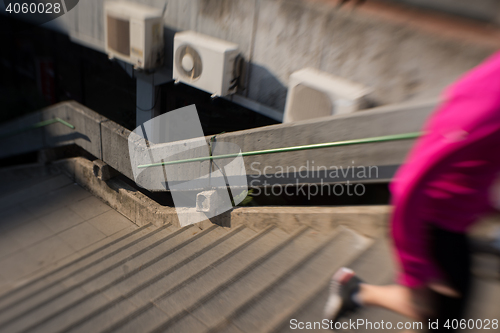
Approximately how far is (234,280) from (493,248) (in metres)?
1.99

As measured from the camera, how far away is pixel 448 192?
63.3 inches

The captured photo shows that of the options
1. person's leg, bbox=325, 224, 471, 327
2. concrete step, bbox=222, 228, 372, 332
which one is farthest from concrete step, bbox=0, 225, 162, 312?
person's leg, bbox=325, 224, 471, 327

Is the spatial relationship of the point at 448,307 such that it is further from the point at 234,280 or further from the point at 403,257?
the point at 234,280

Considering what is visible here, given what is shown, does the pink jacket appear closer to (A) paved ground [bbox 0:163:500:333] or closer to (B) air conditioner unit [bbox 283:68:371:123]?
(A) paved ground [bbox 0:163:500:333]

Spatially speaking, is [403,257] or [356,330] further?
[356,330]

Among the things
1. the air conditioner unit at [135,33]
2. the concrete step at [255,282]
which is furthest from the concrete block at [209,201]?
the air conditioner unit at [135,33]

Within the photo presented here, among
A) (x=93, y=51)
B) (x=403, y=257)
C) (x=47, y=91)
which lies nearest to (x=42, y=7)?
(x=93, y=51)

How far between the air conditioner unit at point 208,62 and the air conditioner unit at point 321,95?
137 cm

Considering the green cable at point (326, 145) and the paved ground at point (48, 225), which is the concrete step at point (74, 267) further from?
the green cable at point (326, 145)

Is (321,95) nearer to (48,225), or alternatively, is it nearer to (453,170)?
(453,170)

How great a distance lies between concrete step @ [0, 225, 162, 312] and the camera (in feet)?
12.5

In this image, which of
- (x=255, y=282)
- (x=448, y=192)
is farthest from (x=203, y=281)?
(x=448, y=192)

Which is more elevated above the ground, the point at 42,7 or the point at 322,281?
the point at 42,7

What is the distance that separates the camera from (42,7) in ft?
30.6
